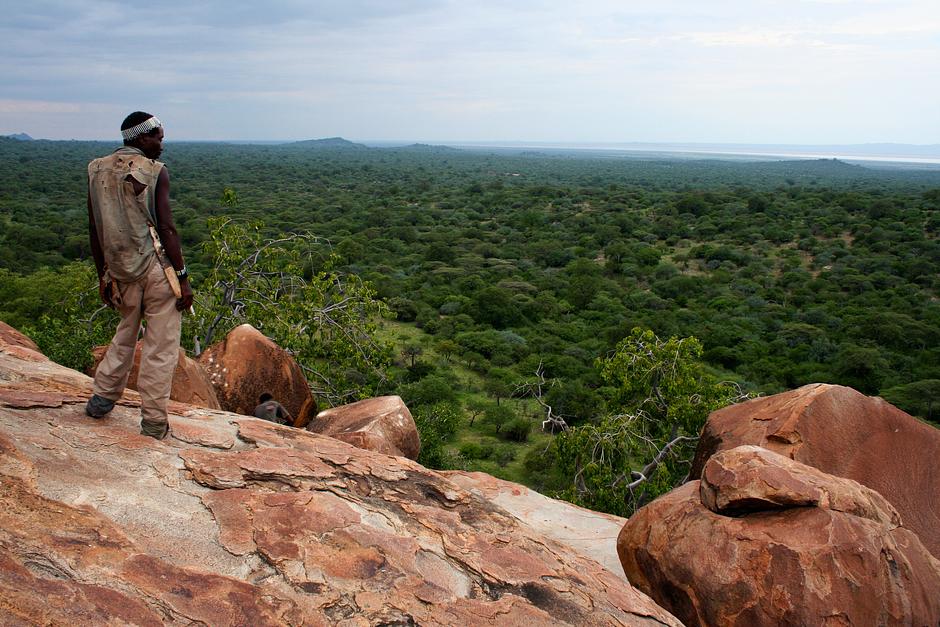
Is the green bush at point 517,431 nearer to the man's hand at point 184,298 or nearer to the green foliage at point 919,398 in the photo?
the green foliage at point 919,398

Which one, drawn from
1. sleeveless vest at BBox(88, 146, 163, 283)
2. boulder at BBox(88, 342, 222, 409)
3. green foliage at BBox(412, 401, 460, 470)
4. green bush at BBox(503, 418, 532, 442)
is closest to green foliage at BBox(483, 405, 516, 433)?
green bush at BBox(503, 418, 532, 442)

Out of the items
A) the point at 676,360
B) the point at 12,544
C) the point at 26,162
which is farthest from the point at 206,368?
the point at 26,162

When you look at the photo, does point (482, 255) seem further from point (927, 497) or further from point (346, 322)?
point (927, 497)

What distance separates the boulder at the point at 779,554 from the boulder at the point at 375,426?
280 cm

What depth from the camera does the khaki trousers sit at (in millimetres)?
3902

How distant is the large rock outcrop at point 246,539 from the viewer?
9.01ft

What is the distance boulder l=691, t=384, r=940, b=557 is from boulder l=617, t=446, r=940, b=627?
959 mm

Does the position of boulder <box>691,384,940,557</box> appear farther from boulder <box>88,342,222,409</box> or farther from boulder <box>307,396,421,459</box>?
boulder <box>88,342,222,409</box>

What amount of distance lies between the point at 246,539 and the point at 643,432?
728cm

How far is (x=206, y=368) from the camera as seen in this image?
25.1 feet

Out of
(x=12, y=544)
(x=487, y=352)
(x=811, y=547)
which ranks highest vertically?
(x=12, y=544)

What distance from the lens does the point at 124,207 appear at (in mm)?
3770

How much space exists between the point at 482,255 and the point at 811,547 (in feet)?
103

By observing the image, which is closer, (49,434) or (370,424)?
(49,434)
